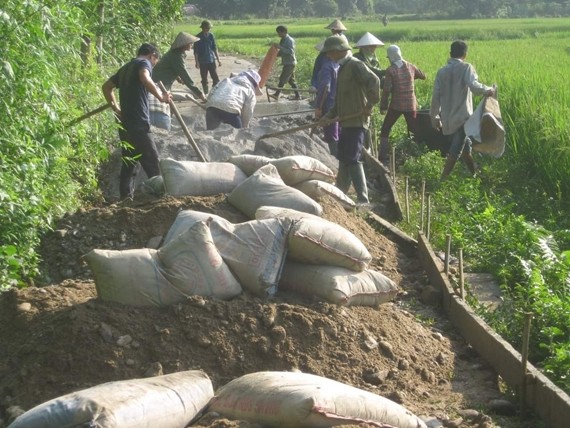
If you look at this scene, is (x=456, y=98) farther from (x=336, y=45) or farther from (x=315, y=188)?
(x=315, y=188)

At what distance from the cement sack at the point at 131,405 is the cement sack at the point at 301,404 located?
136 mm

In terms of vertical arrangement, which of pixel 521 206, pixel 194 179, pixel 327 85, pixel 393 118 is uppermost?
pixel 327 85

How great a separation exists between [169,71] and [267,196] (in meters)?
5.21

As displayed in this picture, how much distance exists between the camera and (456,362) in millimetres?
6461

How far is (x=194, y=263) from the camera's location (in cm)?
591

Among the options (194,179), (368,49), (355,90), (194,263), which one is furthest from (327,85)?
(194,263)

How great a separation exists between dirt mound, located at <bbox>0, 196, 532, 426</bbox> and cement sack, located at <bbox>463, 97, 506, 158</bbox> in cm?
576

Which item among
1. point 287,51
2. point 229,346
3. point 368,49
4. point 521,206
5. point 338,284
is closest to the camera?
point 229,346

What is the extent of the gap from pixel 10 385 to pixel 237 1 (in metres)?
73.9

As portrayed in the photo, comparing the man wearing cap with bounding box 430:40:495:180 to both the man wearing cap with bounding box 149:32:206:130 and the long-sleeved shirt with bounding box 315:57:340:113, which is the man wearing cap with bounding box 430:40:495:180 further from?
the man wearing cap with bounding box 149:32:206:130

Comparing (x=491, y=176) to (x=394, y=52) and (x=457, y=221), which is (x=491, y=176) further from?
(x=457, y=221)

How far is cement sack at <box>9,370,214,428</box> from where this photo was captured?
4.18 m

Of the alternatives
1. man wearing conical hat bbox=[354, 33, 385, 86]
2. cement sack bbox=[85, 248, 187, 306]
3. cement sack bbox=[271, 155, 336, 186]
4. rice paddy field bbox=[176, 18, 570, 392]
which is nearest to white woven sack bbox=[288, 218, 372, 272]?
cement sack bbox=[85, 248, 187, 306]

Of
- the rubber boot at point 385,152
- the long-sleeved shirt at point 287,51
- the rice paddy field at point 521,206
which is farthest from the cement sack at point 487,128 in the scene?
the long-sleeved shirt at point 287,51
